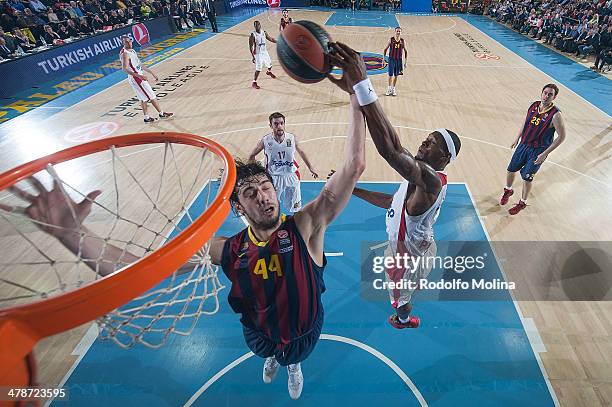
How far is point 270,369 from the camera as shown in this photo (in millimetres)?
3373

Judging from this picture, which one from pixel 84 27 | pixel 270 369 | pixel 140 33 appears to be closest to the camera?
pixel 270 369

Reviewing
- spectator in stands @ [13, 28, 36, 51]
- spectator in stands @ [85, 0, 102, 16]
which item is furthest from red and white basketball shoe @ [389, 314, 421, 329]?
spectator in stands @ [85, 0, 102, 16]

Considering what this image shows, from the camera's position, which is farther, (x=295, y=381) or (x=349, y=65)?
(x=295, y=381)

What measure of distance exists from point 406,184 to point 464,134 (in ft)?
18.6

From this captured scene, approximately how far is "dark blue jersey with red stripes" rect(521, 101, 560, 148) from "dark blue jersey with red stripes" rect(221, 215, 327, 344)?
4193 mm

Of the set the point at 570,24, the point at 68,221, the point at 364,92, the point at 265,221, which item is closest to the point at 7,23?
the point at 68,221

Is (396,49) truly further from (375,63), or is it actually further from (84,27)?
(84,27)

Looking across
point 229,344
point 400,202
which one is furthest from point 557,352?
point 229,344

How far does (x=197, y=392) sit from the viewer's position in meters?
3.38

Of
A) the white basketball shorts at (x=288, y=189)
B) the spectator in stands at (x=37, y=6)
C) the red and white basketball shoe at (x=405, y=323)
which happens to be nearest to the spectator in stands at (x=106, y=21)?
the spectator in stands at (x=37, y=6)

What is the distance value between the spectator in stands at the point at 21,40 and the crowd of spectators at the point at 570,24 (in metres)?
19.4

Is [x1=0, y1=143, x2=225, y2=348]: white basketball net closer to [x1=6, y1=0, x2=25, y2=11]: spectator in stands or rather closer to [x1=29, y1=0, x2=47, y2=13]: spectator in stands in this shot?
[x1=6, y1=0, x2=25, y2=11]: spectator in stands

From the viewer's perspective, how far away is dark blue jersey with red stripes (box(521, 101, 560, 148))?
16.0 feet

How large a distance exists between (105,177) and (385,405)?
604 centimetres
